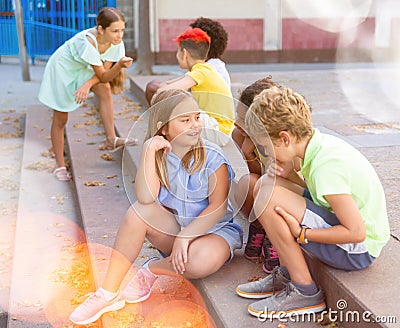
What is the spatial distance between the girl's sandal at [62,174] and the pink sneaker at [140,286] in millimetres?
2596

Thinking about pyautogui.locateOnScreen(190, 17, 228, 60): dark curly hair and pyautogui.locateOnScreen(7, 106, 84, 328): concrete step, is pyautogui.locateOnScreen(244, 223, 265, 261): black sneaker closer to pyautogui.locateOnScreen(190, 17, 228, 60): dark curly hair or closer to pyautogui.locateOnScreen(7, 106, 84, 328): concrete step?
pyautogui.locateOnScreen(7, 106, 84, 328): concrete step

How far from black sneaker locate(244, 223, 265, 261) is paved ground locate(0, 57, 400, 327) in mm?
649

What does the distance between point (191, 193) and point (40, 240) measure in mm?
1529

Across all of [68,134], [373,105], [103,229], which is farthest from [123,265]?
[373,105]

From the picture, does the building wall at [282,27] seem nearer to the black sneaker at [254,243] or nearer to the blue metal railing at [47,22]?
the blue metal railing at [47,22]

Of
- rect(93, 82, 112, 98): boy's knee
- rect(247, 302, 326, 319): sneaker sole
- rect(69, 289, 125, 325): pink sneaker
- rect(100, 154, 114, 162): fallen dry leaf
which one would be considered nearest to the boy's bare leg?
rect(247, 302, 326, 319): sneaker sole

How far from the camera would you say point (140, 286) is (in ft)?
11.0

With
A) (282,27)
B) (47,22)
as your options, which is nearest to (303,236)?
(282,27)

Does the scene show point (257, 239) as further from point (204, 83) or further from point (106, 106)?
point (106, 106)

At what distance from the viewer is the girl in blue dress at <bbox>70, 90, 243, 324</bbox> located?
10.5 ft

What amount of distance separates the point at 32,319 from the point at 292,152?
158 centimetres

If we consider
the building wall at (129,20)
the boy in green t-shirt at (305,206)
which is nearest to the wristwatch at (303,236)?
the boy in green t-shirt at (305,206)

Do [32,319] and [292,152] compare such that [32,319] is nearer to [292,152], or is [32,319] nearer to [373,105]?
[292,152]

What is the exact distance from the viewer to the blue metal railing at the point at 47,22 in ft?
50.0
